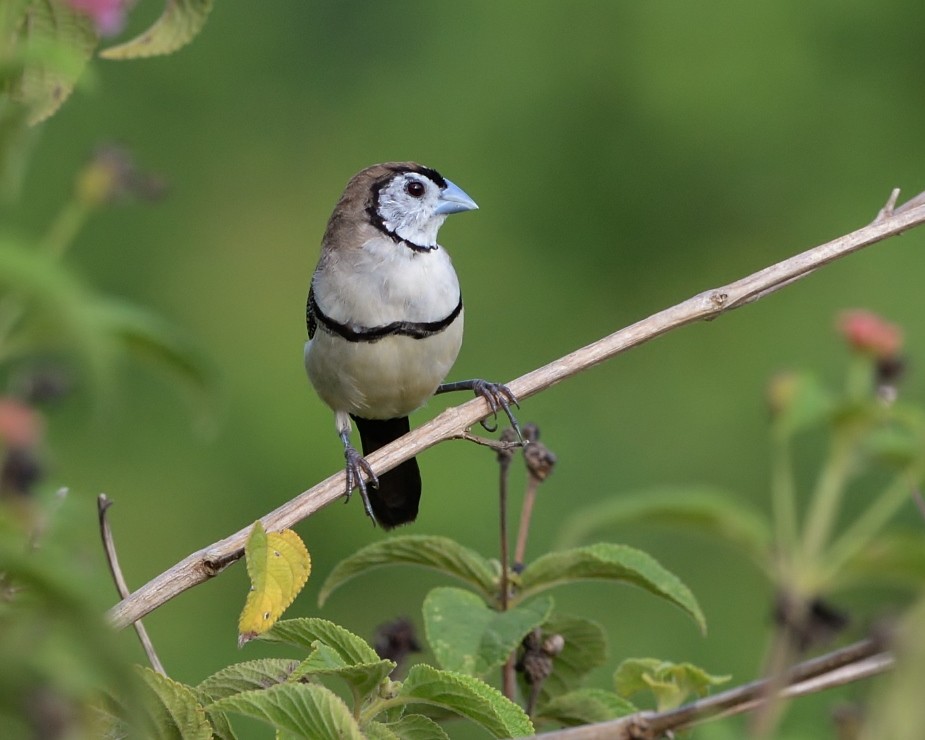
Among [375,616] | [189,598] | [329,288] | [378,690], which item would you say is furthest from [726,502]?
[189,598]

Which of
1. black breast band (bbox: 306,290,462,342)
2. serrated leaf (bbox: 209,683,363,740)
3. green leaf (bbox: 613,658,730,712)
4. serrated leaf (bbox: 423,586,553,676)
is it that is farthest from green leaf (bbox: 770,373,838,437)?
black breast band (bbox: 306,290,462,342)

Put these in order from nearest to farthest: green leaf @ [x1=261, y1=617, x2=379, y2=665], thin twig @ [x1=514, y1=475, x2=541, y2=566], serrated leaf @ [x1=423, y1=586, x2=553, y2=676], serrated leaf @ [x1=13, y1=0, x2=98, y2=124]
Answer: serrated leaf @ [x1=13, y1=0, x2=98, y2=124], green leaf @ [x1=261, y1=617, x2=379, y2=665], serrated leaf @ [x1=423, y1=586, x2=553, y2=676], thin twig @ [x1=514, y1=475, x2=541, y2=566]

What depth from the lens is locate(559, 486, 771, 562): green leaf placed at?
1.18 meters

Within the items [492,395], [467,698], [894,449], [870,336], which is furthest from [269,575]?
[492,395]

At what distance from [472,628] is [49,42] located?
3.00 feet

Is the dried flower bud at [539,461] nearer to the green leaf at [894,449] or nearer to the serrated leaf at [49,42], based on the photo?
the serrated leaf at [49,42]

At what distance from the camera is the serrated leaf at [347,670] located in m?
1.56

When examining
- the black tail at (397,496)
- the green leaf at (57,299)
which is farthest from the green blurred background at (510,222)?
the green leaf at (57,299)

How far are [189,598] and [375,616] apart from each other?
1029 millimetres

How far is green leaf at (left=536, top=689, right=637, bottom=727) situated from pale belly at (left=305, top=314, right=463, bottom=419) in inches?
79.0

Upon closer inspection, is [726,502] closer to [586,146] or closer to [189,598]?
[189,598]

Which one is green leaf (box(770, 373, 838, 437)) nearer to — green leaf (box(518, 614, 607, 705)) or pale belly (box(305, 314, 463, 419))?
green leaf (box(518, 614, 607, 705))

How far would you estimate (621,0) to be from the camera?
9.37 metres

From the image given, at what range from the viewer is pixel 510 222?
887cm
